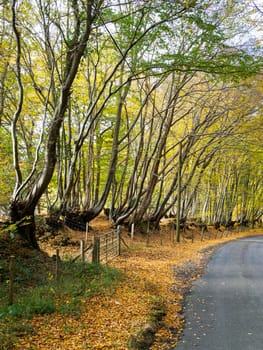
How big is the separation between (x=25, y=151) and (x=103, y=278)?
10.9 meters

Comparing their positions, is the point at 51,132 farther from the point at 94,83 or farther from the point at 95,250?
the point at 94,83

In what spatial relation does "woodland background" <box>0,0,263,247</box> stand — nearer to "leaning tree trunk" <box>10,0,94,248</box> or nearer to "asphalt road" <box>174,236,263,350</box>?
"leaning tree trunk" <box>10,0,94,248</box>

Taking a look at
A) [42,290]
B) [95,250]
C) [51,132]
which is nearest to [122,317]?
[42,290]

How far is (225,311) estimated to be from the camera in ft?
22.7

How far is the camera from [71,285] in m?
7.36

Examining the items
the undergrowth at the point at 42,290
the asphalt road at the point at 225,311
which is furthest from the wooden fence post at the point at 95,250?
the asphalt road at the point at 225,311

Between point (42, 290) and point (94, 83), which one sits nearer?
point (42, 290)

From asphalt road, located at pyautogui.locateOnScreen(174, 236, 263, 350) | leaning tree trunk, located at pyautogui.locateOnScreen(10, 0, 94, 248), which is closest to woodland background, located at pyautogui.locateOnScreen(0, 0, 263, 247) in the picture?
leaning tree trunk, located at pyautogui.locateOnScreen(10, 0, 94, 248)

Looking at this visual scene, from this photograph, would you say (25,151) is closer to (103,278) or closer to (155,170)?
(155,170)

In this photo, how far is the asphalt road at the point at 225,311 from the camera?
5.36 metres

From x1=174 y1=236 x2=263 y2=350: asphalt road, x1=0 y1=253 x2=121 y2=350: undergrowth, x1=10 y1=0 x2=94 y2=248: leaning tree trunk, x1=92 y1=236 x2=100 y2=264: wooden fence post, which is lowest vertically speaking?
x1=174 y1=236 x2=263 y2=350: asphalt road

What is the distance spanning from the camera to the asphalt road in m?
5.36

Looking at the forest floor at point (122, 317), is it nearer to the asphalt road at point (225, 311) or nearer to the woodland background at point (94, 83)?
the asphalt road at point (225, 311)

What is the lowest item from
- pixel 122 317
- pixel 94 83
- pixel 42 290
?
pixel 122 317
